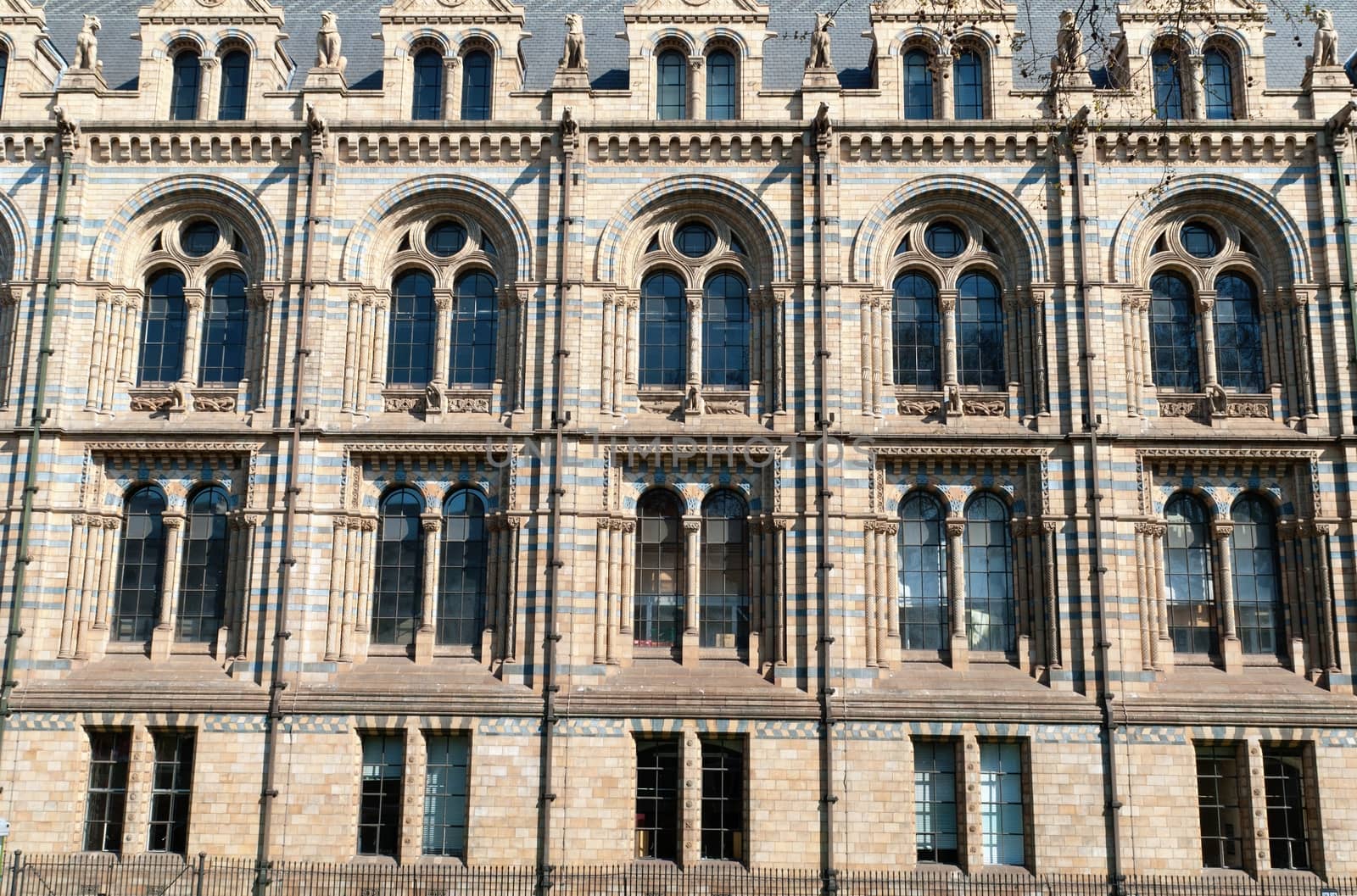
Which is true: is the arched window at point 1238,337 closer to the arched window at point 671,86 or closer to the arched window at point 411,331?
the arched window at point 671,86

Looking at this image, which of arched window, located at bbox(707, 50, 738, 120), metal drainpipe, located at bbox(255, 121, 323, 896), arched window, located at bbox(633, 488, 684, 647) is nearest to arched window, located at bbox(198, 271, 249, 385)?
metal drainpipe, located at bbox(255, 121, 323, 896)

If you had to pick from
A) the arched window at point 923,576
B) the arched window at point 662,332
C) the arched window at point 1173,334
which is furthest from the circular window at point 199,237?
the arched window at point 1173,334

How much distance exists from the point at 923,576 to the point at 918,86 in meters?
11.3

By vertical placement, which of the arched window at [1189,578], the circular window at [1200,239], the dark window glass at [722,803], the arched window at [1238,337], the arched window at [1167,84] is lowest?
the dark window glass at [722,803]

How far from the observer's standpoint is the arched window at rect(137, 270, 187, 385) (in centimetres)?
2705

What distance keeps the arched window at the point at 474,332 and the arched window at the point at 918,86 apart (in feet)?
34.2

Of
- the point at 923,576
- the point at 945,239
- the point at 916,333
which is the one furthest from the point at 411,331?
the point at 923,576

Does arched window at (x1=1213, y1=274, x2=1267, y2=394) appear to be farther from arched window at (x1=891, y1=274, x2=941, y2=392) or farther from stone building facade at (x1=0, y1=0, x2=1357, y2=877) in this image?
arched window at (x1=891, y1=274, x2=941, y2=392)

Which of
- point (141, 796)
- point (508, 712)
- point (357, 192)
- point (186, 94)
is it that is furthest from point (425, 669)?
point (186, 94)

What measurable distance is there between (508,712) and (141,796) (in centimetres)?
769

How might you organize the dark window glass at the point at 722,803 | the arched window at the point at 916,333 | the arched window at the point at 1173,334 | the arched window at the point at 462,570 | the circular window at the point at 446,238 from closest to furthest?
the dark window glass at the point at 722,803 < the arched window at the point at 462,570 < the arched window at the point at 1173,334 < the arched window at the point at 916,333 < the circular window at the point at 446,238

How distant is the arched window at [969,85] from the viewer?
2748 cm

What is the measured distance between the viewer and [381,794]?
24.5 meters

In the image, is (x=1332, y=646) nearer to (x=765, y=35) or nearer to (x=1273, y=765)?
(x=1273, y=765)
